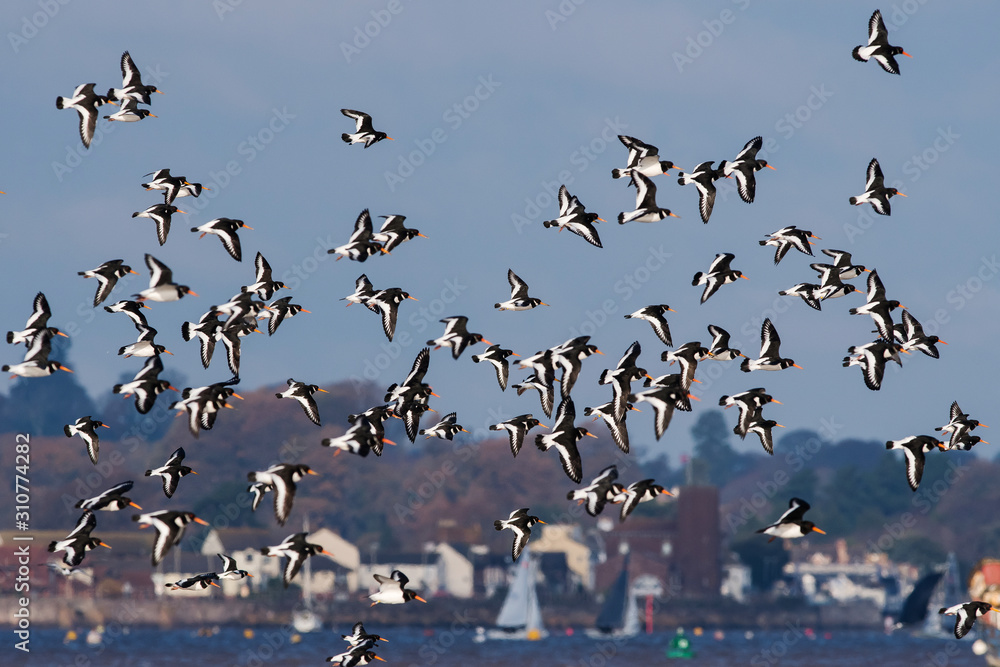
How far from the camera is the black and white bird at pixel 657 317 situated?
45438 millimetres

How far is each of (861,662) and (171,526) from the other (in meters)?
136

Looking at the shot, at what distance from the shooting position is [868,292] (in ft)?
147

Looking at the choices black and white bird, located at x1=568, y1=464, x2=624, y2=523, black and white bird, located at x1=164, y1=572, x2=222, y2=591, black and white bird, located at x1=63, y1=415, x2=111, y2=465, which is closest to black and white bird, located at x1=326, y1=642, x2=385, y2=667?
black and white bird, located at x1=164, y1=572, x2=222, y2=591

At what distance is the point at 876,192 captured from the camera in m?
44.8

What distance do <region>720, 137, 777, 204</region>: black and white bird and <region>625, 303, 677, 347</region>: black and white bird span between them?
4.12 m

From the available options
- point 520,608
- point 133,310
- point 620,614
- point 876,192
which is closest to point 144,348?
point 133,310

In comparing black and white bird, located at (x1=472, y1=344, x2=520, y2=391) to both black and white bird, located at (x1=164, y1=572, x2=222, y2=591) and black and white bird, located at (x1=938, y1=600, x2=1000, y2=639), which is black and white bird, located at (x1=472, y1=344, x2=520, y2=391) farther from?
black and white bird, located at (x1=938, y1=600, x2=1000, y2=639)

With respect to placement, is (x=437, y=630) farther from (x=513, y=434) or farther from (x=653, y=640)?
(x=513, y=434)

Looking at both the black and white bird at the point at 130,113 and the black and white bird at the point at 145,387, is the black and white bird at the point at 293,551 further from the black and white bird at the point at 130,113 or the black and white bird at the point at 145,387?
the black and white bird at the point at 130,113

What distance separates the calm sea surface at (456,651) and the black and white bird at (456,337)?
9850 centimetres

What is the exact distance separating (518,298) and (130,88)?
11880mm

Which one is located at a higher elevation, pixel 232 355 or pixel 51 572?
pixel 51 572

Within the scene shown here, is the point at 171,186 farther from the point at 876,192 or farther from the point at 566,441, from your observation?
the point at 876,192

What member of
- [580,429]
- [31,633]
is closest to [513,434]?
[580,429]
